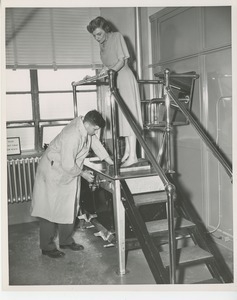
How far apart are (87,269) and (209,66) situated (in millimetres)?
2339

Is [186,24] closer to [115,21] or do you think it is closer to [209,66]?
[209,66]

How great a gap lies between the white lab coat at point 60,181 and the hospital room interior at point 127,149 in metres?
0.01

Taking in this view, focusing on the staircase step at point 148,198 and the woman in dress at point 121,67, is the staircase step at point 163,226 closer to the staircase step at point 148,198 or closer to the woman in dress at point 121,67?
the staircase step at point 148,198

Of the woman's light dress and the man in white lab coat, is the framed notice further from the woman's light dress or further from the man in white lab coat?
the woman's light dress

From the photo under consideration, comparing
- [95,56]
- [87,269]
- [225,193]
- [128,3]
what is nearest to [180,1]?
[128,3]

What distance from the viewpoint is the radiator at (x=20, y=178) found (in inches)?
174

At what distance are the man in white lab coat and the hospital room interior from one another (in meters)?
0.01

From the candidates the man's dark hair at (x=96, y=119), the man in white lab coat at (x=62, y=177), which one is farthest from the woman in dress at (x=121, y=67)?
the man in white lab coat at (x=62, y=177)

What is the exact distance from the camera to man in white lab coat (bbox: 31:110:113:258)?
10.2 feet

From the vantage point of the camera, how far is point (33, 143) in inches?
193

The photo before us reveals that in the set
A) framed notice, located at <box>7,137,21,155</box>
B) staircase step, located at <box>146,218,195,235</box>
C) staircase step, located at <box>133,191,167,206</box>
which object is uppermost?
framed notice, located at <box>7,137,21,155</box>

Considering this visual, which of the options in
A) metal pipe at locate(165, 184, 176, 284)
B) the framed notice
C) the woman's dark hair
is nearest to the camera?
metal pipe at locate(165, 184, 176, 284)

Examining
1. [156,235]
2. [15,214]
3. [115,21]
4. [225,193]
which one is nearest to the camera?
[156,235]

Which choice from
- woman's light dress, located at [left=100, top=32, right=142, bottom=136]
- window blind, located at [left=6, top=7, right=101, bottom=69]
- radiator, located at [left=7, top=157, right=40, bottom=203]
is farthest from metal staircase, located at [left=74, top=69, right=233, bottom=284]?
window blind, located at [left=6, top=7, right=101, bottom=69]
